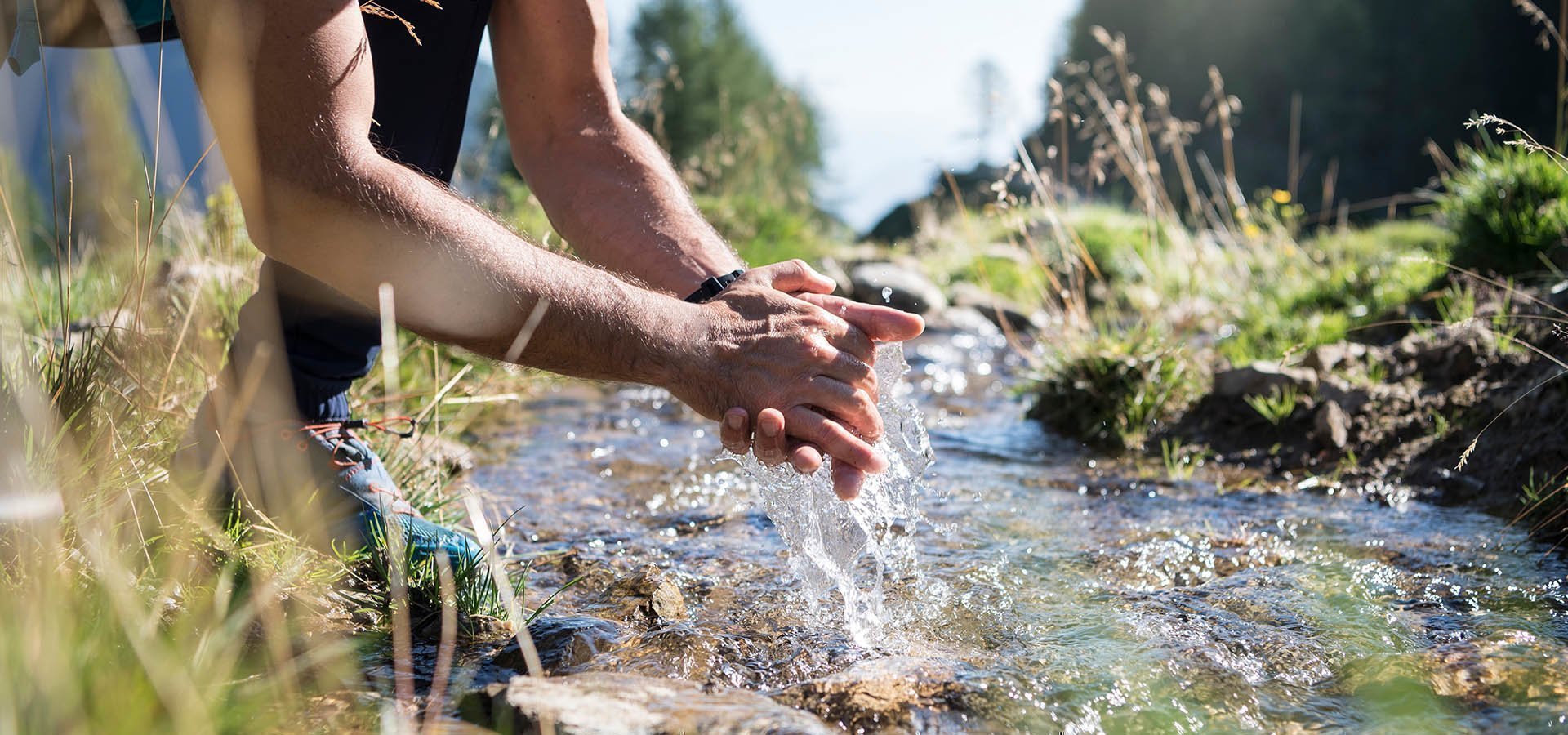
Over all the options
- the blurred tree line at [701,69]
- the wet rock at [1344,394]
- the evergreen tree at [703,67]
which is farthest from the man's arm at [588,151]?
the evergreen tree at [703,67]

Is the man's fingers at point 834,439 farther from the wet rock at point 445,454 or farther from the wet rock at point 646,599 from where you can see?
the wet rock at point 445,454

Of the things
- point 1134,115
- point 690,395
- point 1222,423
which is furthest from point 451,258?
point 1134,115

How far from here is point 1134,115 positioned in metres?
4.43

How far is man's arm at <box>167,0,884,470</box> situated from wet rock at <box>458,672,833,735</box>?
0.51 meters

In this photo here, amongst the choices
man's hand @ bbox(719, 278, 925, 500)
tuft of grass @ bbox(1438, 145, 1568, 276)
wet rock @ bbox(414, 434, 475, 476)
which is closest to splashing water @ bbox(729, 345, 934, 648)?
man's hand @ bbox(719, 278, 925, 500)

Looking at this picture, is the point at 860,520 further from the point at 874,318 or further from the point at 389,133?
the point at 389,133

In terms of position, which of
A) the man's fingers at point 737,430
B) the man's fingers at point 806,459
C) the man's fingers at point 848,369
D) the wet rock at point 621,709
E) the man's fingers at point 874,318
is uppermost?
the man's fingers at point 874,318

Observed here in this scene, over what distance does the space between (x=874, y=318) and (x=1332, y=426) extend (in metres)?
1.79

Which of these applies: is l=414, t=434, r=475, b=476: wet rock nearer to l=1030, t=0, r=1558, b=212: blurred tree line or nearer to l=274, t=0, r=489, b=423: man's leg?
l=274, t=0, r=489, b=423: man's leg

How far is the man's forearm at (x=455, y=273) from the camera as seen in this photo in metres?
1.60

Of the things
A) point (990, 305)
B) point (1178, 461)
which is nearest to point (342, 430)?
point (1178, 461)

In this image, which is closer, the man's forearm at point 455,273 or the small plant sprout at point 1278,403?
the man's forearm at point 455,273

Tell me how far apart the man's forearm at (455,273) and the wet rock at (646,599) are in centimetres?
45

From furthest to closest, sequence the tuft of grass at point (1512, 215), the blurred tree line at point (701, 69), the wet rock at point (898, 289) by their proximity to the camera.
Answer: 1. the blurred tree line at point (701, 69)
2. the wet rock at point (898, 289)
3. the tuft of grass at point (1512, 215)
